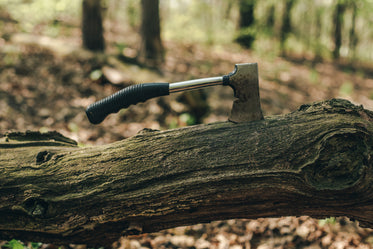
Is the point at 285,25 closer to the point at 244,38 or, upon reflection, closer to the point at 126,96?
the point at 244,38

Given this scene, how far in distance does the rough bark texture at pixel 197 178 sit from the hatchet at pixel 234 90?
11cm

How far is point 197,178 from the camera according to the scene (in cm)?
187

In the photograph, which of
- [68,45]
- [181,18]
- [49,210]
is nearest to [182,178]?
[49,210]

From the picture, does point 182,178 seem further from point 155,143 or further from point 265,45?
point 265,45

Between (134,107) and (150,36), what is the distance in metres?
2.35

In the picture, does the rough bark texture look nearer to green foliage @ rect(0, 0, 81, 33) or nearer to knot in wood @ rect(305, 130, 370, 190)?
knot in wood @ rect(305, 130, 370, 190)

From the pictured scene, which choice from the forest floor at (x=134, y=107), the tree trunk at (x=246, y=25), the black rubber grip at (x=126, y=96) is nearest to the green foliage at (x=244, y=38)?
the tree trunk at (x=246, y=25)

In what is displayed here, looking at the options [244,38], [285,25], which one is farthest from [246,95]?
[285,25]

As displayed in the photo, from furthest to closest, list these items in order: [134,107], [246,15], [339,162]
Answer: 1. [246,15]
2. [134,107]
3. [339,162]

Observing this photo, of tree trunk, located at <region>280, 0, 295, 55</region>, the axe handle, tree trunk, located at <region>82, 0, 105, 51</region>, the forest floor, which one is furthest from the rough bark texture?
tree trunk, located at <region>280, 0, 295, 55</region>

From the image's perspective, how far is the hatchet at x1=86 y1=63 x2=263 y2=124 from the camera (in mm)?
2062

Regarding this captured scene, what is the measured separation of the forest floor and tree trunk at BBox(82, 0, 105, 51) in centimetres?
33

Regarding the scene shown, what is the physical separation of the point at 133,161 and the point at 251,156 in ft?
2.76

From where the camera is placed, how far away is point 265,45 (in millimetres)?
12195
